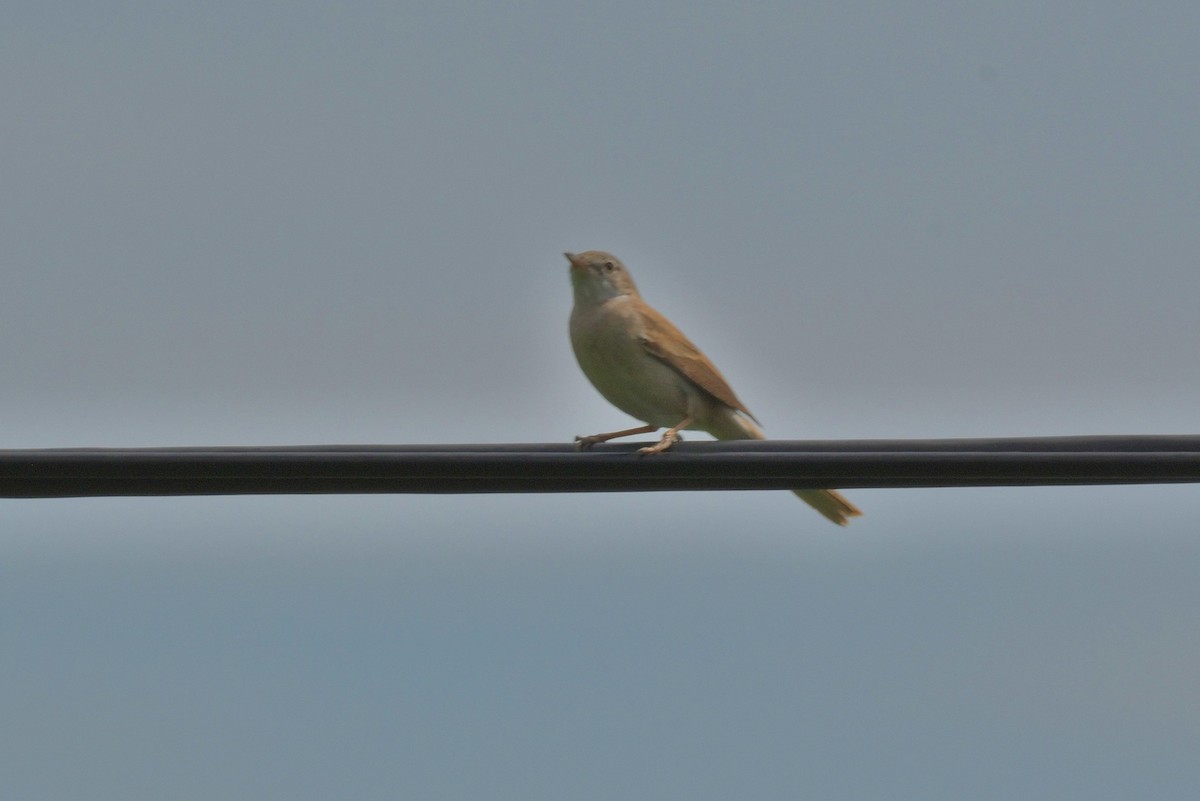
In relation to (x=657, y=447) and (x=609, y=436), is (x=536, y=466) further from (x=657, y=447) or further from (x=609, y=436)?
(x=609, y=436)

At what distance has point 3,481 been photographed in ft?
18.3

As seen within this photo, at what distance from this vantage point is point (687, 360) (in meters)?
9.34

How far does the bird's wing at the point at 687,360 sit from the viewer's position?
30.5ft

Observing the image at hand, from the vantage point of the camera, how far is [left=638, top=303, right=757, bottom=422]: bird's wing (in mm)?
9297

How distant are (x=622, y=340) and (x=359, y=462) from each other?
3926 mm

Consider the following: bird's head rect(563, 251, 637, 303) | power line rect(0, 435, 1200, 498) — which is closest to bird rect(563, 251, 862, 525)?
bird's head rect(563, 251, 637, 303)

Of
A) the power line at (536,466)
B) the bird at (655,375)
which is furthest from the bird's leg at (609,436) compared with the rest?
the power line at (536,466)

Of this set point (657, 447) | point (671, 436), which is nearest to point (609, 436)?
point (671, 436)

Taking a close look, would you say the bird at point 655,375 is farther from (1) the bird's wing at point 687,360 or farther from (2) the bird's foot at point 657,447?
(2) the bird's foot at point 657,447

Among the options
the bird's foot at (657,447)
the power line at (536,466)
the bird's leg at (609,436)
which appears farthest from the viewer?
the bird's leg at (609,436)

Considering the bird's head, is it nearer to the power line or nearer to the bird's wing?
the bird's wing

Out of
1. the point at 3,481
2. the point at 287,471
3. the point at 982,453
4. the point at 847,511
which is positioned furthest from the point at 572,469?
the point at 847,511

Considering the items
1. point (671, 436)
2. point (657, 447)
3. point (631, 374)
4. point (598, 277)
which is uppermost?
point (598, 277)

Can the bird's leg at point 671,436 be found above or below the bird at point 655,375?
below
